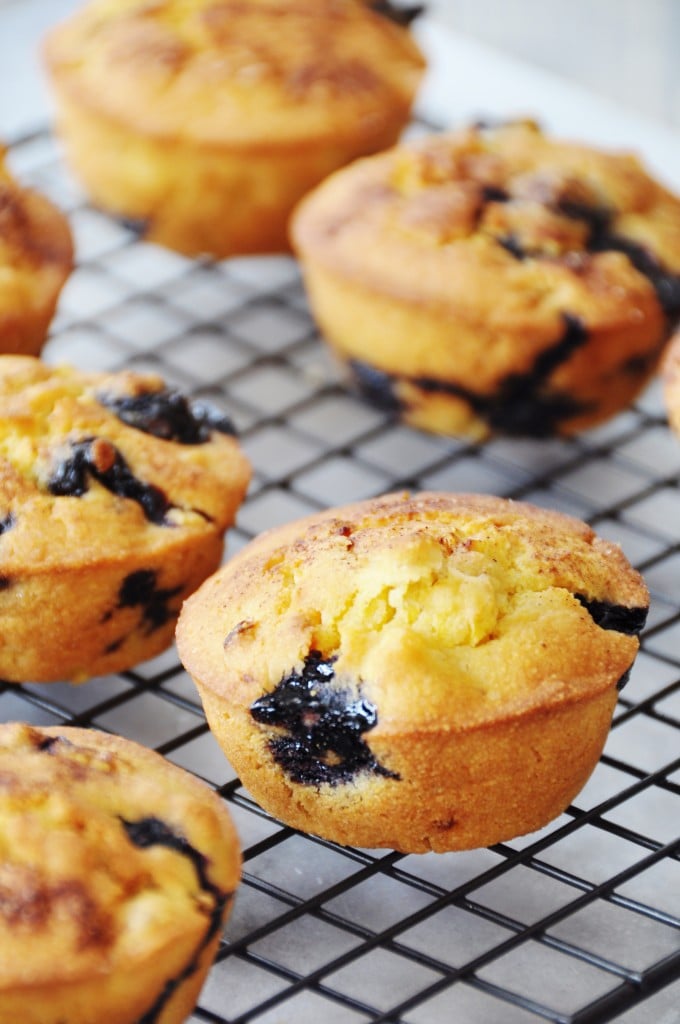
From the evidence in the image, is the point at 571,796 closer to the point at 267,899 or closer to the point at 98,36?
the point at 267,899

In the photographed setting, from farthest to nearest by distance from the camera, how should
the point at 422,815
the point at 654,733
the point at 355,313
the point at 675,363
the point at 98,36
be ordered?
the point at 98,36 → the point at 355,313 → the point at 675,363 → the point at 654,733 → the point at 422,815

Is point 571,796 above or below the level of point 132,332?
above

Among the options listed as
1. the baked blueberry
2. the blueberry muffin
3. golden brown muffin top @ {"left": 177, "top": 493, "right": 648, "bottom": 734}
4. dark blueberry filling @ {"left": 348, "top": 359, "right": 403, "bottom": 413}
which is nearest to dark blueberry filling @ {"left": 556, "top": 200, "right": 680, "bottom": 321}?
the blueberry muffin

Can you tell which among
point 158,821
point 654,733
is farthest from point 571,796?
point 158,821

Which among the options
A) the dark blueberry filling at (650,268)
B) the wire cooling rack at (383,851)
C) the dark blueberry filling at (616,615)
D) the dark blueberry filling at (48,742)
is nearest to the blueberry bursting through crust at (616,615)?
the dark blueberry filling at (616,615)

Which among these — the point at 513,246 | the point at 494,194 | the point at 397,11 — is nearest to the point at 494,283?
the point at 513,246

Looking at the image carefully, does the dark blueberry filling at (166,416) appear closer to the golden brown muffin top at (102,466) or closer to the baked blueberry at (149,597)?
the golden brown muffin top at (102,466)

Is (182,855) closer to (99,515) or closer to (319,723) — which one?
(319,723)
